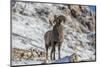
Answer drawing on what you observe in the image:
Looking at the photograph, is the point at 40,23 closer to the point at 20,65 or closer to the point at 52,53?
the point at 52,53

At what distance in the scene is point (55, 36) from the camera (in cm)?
257

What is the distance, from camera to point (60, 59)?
102 inches

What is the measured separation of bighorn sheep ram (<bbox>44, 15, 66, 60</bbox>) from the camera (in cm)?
254

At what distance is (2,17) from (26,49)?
1.58 feet

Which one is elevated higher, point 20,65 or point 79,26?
point 79,26

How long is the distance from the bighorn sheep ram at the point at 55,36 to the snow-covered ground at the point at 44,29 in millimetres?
47

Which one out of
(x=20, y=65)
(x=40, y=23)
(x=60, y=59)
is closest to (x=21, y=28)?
(x=40, y=23)

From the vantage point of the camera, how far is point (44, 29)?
8.25ft

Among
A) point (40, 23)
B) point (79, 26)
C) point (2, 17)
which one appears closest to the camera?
point (2, 17)

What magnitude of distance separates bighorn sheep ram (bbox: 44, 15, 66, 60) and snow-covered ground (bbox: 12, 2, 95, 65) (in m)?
0.05

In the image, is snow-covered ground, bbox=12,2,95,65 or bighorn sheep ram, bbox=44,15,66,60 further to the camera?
bighorn sheep ram, bbox=44,15,66,60

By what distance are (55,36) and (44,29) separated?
0.18 m

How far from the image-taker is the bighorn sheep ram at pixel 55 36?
2535 mm

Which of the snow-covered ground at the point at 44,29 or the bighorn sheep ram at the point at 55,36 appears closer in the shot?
the snow-covered ground at the point at 44,29
